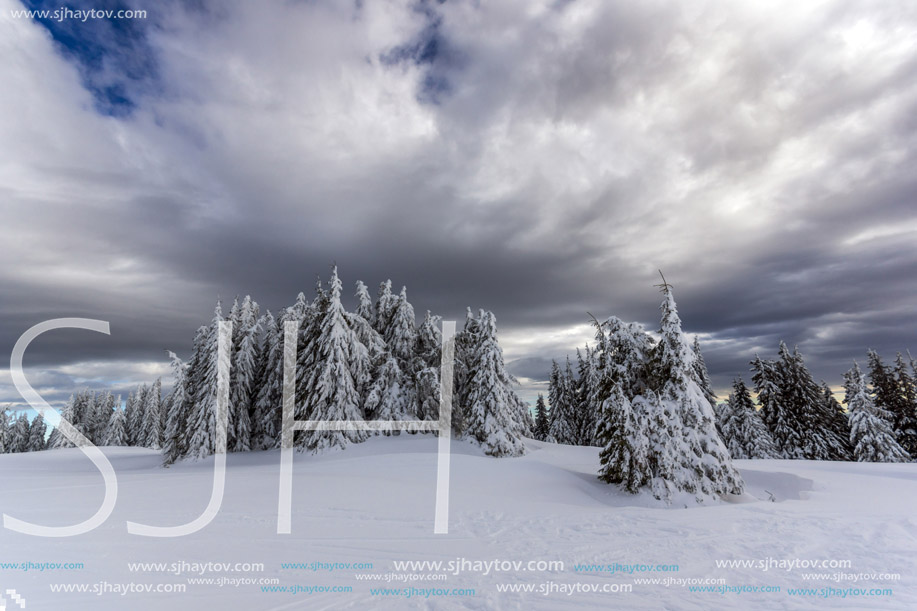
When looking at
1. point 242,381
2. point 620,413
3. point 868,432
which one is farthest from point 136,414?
point 868,432

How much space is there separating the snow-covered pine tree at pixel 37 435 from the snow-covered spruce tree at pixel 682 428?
304 ft

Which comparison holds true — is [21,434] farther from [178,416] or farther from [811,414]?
[811,414]

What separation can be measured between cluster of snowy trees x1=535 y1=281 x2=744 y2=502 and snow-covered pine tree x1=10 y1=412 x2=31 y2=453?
91845 mm

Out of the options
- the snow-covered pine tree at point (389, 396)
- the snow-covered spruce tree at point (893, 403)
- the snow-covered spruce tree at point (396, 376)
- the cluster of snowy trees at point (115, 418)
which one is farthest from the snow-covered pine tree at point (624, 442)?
the cluster of snowy trees at point (115, 418)

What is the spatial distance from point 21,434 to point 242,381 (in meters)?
66.1

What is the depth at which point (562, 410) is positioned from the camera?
49062 millimetres

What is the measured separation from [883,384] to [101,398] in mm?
116282

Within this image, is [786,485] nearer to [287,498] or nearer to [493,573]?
[493,573]

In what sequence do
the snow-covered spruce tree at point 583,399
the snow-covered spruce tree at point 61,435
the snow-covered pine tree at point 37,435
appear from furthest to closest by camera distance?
1. the snow-covered pine tree at point 37,435
2. the snow-covered spruce tree at point 61,435
3. the snow-covered spruce tree at point 583,399

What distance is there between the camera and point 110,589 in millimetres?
6652

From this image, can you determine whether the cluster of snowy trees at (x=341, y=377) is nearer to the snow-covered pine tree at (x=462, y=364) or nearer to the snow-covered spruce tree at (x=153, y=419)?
the snow-covered pine tree at (x=462, y=364)

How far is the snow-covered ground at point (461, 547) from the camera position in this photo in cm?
633

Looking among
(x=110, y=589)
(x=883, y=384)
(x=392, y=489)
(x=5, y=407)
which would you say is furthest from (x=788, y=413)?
(x=5, y=407)

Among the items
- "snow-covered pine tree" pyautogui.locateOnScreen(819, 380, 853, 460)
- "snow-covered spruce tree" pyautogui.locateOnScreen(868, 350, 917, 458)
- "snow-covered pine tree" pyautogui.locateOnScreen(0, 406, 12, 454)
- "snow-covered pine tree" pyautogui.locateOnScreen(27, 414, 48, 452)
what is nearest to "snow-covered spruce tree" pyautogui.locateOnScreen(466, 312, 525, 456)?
"snow-covered pine tree" pyautogui.locateOnScreen(819, 380, 853, 460)
